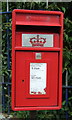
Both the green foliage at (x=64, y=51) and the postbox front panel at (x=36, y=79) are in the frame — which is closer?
the postbox front panel at (x=36, y=79)

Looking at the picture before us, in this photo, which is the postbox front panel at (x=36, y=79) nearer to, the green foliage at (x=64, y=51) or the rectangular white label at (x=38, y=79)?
the rectangular white label at (x=38, y=79)

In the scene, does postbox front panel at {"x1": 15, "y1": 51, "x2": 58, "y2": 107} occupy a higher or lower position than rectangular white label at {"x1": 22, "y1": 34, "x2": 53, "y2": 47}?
lower

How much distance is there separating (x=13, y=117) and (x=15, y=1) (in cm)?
203

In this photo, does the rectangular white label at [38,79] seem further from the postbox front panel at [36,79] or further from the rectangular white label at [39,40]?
the rectangular white label at [39,40]

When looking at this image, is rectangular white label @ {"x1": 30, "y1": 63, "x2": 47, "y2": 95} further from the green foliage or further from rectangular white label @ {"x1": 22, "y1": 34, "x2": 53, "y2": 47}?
the green foliage

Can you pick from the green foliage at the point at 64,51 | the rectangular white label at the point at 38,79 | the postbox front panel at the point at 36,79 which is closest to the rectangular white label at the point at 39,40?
the postbox front panel at the point at 36,79

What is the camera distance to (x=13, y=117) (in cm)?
359

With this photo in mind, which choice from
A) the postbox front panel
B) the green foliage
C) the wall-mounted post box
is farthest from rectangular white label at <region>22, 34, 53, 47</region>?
the green foliage

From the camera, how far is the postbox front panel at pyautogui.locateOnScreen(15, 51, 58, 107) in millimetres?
2537

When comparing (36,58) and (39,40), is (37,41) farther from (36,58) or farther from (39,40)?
(36,58)

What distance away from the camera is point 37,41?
2555 millimetres

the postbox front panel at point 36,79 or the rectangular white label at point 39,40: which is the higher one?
the rectangular white label at point 39,40

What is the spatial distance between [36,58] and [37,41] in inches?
8.3

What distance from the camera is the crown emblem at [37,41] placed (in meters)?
2.55
